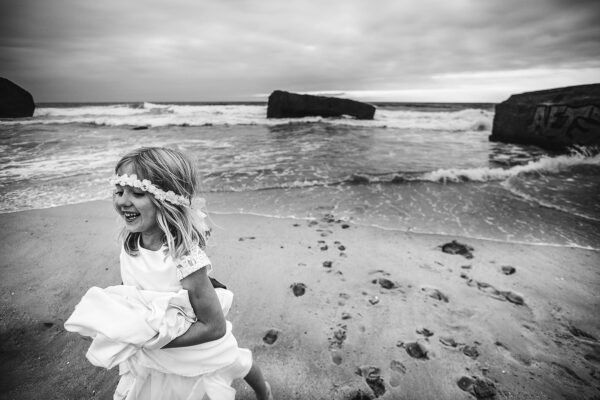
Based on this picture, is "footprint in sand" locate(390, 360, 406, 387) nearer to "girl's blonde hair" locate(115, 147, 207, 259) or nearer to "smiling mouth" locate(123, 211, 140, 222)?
"girl's blonde hair" locate(115, 147, 207, 259)

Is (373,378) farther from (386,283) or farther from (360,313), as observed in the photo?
(386,283)

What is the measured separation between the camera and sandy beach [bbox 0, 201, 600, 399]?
205 centimetres

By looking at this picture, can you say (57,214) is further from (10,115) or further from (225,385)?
(10,115)

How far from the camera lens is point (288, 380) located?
2092 mm

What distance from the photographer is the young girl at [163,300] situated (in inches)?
48.2

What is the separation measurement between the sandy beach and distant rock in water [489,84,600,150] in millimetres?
7842

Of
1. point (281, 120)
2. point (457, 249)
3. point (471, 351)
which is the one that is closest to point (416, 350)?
point (471, 351)

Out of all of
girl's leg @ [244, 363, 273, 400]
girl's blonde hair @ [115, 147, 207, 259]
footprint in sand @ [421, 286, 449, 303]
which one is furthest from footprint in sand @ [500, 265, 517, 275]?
girl's blonde hair @ [115, 147, 207, 259]

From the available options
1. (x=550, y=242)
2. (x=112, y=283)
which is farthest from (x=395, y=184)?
(x=112, y=283)

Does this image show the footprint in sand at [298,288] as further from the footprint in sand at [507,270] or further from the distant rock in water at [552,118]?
the distant rock in water at [552,118]

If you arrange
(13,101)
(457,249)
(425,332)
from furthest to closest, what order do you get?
(13,101) < (457,249) < (425,332)

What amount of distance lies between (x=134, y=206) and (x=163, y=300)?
0.50m

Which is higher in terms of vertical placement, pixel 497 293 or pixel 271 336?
pixel 497 293

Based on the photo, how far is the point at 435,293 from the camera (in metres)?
2.85
